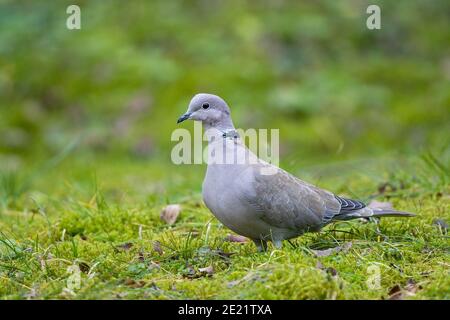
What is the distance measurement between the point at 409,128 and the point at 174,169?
10.2 feet

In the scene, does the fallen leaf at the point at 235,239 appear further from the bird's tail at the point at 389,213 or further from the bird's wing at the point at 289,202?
the bird's tail at the point at 389,213

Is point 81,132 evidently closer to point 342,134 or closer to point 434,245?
point 342,134

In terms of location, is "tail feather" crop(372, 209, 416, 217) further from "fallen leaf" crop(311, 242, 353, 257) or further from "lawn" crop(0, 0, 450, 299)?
"fallen leaf" crop(311, 242, 353, 257)

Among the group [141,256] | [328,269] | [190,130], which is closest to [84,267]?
[141,256]

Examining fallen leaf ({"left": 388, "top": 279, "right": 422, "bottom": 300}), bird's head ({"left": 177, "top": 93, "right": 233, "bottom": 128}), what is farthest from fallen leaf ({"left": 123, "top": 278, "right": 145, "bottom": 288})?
fallen leaf ({"left": 388, "top": 279, "right": 422, "bottom": 300})

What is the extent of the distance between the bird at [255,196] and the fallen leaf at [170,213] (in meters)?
0.93

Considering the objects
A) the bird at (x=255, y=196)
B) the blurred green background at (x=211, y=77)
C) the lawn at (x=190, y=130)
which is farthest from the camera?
the blurred green background at (x=211, y=77)

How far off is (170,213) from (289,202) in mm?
1166

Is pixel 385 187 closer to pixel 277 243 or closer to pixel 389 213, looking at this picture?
pixel 389 213

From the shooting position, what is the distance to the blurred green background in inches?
358

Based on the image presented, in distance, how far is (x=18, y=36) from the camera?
10680mm

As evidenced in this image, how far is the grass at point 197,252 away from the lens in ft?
11.9

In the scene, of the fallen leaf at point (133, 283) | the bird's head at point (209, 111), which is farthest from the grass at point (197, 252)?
the bird's head at point (209, 111)

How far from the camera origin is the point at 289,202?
4.34 metres
